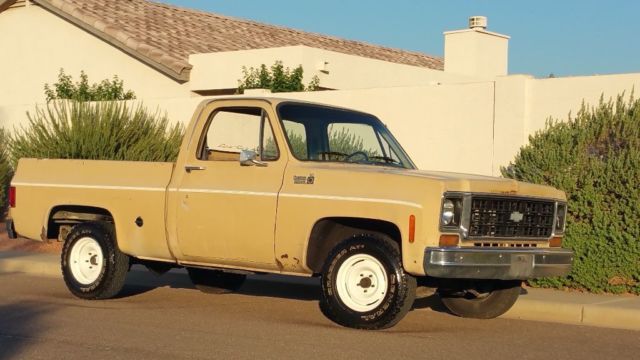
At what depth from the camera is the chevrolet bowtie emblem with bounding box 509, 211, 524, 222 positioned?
32.8 feet

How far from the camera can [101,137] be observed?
19.5m

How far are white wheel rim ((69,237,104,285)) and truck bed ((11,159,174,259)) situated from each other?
1.49 ft

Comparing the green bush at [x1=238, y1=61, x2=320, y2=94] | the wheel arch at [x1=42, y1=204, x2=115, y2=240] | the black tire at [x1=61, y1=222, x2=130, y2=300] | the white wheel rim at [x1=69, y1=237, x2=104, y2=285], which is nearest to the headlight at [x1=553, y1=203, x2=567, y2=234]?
the black tire at [x1=61, y1=222, x2=130, y2=300]

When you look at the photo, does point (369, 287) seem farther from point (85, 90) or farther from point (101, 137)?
point (85, 90)

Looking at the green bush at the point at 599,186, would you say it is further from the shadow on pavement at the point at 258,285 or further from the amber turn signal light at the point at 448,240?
the amber turn signal light at the point at 448,240

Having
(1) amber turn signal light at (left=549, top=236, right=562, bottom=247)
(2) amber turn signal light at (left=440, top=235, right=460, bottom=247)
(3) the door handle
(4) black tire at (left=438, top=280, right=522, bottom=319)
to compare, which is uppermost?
(3) the door handle

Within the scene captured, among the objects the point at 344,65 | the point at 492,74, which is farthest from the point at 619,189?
the point at 492,74

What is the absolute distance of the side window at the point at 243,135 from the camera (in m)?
10.8

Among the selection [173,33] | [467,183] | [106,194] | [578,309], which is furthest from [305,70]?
[467,183]

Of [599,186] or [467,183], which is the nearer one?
[467,183]

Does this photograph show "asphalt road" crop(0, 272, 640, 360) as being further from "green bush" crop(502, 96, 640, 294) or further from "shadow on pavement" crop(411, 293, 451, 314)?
"green bush" crop(502, 96, 640, 294)

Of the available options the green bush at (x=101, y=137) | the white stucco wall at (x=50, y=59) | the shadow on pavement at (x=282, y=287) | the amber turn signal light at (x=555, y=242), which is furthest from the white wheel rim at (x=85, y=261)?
the white stucco wall at (x=50, y=59)

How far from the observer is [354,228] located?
10.4m

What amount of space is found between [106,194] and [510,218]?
4437mm
